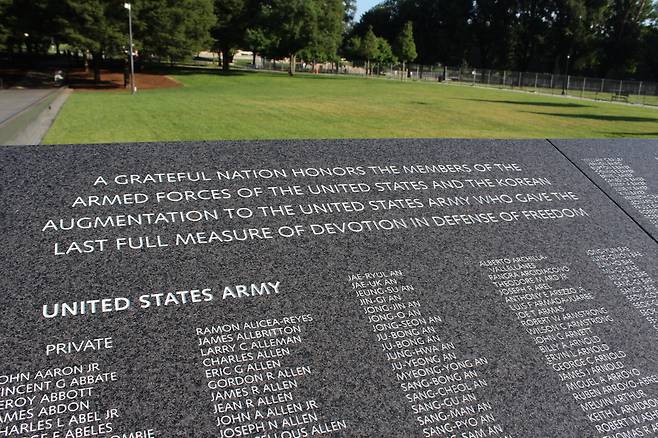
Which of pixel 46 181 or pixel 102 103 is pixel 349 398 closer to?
pixel 46 181

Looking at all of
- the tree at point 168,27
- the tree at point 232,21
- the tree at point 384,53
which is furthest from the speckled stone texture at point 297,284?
the tree at point 384,53

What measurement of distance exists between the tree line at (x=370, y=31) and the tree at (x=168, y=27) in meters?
0.07

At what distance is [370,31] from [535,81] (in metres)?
21.1

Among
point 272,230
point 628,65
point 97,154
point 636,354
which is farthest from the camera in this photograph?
point 628,65

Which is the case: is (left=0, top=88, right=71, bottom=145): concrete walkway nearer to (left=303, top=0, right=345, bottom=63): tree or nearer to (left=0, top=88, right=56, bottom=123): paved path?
(left=0, top=88, right=56, bottom=123): paved path

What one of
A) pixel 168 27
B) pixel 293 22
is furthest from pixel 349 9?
pixel 168 27

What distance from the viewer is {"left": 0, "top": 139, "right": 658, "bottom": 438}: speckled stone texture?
2529 mm

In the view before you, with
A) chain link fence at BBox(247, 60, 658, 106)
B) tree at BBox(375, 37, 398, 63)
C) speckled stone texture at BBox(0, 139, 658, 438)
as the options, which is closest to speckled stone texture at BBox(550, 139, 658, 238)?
speckled stone texture at BBox(0, 139, 658, 438)

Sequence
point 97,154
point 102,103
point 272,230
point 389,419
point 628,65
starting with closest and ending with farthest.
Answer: point 389,419, point 272,230, point 97,154, point 102,103, point 628,65

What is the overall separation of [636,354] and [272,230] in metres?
2.22

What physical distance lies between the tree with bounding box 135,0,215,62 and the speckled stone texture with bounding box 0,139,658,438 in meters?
33.0

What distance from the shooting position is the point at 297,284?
3080 mm

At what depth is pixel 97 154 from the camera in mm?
3754

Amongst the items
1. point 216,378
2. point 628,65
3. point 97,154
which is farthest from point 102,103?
point 628,65
